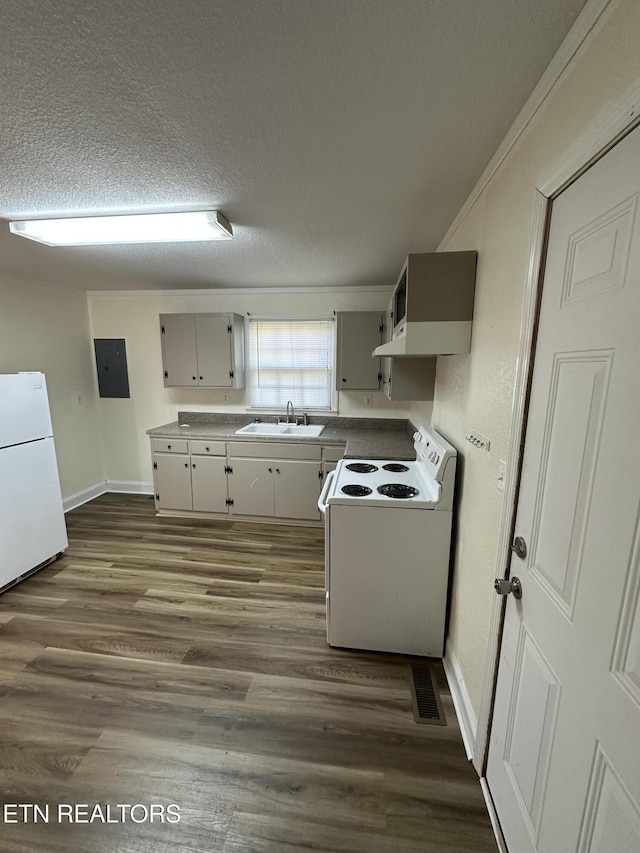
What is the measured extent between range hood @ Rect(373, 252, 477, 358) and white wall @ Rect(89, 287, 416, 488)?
1984mm

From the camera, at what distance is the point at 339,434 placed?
11.3 ft

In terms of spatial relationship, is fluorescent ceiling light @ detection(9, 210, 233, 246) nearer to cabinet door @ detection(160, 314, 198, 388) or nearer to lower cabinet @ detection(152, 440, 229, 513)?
cabinet door @ detection(160, 314, 198, 388)

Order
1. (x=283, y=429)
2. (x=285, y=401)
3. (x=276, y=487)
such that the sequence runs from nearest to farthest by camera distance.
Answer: (x=276, y=487) < (x=283, y=429) < (x=285, y=401)

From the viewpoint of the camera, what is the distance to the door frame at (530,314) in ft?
2.24

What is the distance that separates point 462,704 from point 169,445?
3168 millimetres

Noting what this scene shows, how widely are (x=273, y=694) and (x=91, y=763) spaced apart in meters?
0.76

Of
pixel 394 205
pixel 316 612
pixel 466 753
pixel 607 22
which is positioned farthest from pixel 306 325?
pixel 466 753

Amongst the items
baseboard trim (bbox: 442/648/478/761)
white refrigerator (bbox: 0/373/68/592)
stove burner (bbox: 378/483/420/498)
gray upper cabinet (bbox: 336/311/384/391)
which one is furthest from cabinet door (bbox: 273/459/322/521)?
white refrigerator (bbox: 0/373/68/592)

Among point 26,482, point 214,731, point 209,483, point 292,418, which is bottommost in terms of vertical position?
point 214,731

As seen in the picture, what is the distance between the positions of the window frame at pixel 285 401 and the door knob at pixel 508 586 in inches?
105

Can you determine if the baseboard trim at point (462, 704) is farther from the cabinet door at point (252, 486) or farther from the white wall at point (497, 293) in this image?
the cabinet door at point (252, 486)

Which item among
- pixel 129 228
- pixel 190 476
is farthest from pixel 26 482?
pixel 129 228

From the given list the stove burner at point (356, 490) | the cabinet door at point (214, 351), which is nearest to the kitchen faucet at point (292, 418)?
the cabinet door at point (214, 351)

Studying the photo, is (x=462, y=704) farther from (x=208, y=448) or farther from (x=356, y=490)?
(x=208, y=448)
